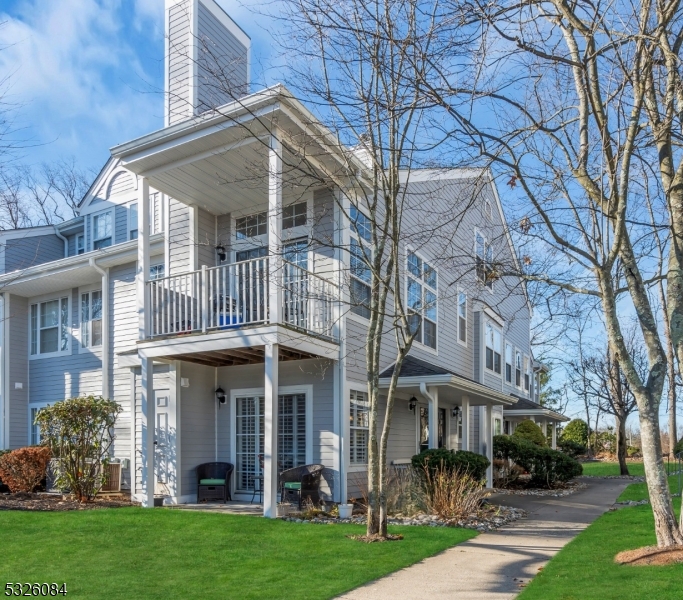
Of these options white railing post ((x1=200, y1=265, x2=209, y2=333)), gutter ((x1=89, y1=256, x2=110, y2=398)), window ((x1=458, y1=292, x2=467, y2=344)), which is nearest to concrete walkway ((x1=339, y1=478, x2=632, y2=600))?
white railing post ((x1=200, y1=265, x2=209, y2=333))

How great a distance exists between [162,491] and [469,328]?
1057 centimetres

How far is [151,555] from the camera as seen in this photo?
7.26m

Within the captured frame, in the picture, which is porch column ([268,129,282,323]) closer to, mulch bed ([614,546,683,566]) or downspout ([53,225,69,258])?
mulch bed ([614,546,683,566])

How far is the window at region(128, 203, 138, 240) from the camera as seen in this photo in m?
15.9

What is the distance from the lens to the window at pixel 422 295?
14742mm

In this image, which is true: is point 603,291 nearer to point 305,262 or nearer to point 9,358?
point 305,262

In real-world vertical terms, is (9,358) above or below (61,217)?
below

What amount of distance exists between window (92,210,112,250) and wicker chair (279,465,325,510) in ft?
26.9

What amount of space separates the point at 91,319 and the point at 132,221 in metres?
2.54

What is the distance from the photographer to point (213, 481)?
11.9m

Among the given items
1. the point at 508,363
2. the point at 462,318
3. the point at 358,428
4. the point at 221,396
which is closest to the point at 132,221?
the point at 221,396

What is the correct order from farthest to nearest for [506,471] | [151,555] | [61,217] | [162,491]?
[61,217] < [506,471] < [162,491] < [151,555]

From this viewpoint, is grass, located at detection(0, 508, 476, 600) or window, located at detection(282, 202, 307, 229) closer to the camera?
grass, located at detection(0, 508, 476, 600)

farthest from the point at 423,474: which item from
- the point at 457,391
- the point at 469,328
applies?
the point at 469,328
